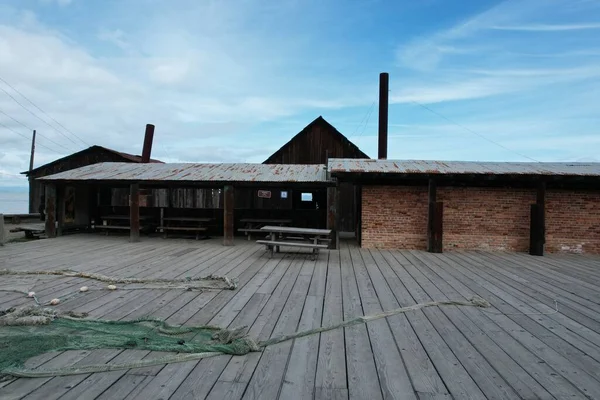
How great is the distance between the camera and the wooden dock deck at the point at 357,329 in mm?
2594

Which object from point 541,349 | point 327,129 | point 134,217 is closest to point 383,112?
point 327,129

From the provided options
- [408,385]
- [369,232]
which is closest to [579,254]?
[369,232]

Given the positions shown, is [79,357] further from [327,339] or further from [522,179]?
[522,179]

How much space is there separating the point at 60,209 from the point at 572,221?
1681cm

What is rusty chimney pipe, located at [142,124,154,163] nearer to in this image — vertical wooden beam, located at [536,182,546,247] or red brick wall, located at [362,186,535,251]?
red brick wall, located at [362,186,535,251]

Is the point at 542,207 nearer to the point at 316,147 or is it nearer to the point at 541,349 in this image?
the point at 541,349

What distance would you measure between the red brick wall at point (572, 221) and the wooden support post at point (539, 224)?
2.19 feet

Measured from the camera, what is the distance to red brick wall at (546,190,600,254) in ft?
32.6

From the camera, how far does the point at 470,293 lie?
540 centimetres

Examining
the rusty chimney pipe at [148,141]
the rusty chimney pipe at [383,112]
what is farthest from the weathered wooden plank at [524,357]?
the rusty chimney pipe at [148,141]

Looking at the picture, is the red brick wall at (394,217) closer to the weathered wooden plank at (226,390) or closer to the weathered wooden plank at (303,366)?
the weathered wooden plank at (303,366)

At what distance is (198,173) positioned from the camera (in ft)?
39.4

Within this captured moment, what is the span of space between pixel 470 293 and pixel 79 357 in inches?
204

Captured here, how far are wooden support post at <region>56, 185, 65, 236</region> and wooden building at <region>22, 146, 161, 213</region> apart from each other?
8.54 meters
